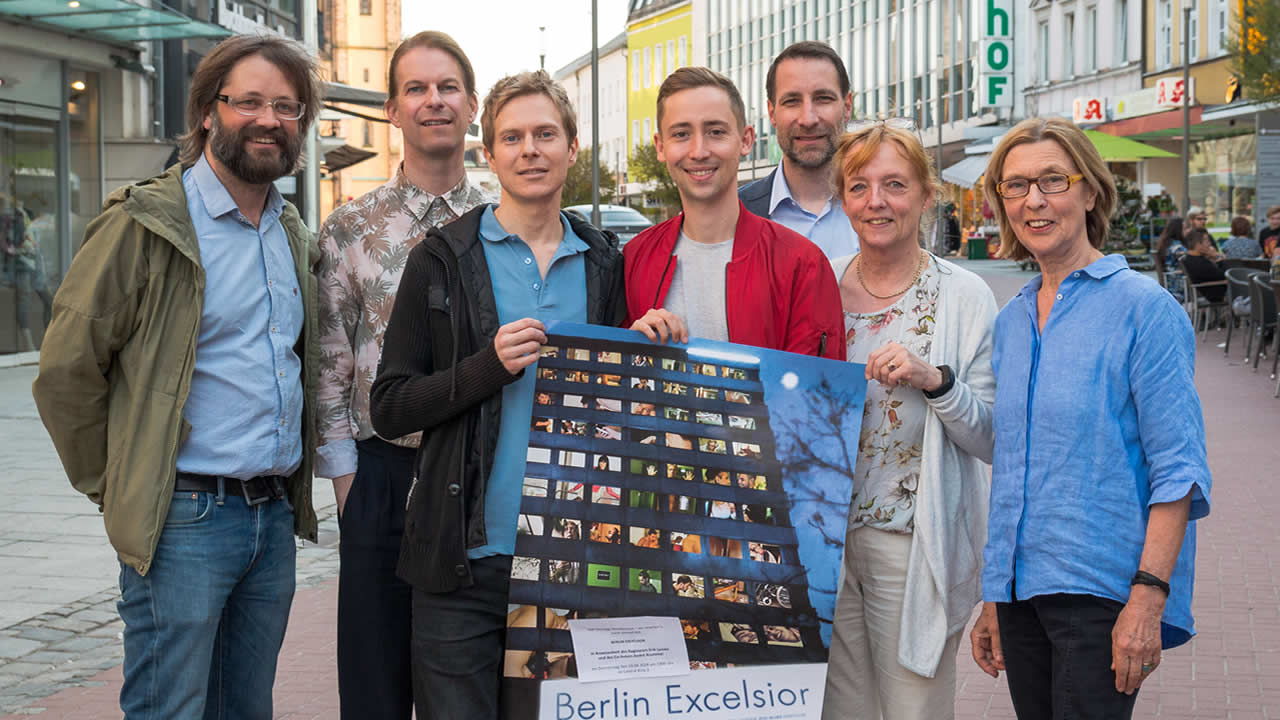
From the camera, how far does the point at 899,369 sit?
3.11 metres

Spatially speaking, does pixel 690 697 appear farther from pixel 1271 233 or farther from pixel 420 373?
pixel 1271 233

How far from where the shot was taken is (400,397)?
124 inches

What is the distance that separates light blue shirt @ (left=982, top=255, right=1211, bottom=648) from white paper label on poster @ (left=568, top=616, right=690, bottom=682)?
0.75 m

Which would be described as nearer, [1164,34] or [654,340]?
[654,340]

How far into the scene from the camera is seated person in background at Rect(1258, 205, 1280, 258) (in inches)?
829

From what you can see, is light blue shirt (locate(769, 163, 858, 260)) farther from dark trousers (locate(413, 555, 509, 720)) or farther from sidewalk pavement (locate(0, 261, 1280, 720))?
sidewalk pavement (locate(0, 261, 1280, 720))

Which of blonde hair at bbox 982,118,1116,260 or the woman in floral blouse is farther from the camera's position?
the woman in floral blouse

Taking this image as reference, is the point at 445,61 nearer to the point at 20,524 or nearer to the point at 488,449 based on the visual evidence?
the point at 488,449

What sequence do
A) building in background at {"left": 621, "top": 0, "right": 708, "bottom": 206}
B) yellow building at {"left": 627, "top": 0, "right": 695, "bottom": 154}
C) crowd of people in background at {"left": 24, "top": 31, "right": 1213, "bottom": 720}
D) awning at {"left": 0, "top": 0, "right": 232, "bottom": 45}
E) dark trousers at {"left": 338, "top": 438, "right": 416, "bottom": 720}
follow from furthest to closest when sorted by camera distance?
yellow building at {"left": 627, "top": 0, "right": 695, "bottom": 154} → building in background at {"left": 621, "top": 0, "right": 708, "bottom": 206} → awning at {"left": 0, "top": 0, "right": 232, "bottom": 45} → dark trousers at {"left": 338, "top": 438, "right": 416, "bottom": 720} → crowd of people in background at {"left": 24, "top": 31, "right": 1213, "bottom": 720}

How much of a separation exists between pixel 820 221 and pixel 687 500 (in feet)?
5.51

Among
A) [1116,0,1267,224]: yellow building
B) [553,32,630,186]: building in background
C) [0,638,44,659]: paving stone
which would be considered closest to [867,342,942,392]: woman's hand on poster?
[0,638,44,659]: paving stone

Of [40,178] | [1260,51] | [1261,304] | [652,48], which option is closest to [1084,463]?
[1261,304]

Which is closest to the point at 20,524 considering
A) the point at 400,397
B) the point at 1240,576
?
the point at 400,397

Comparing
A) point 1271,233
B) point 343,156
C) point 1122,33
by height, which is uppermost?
Result: point 1122,33
